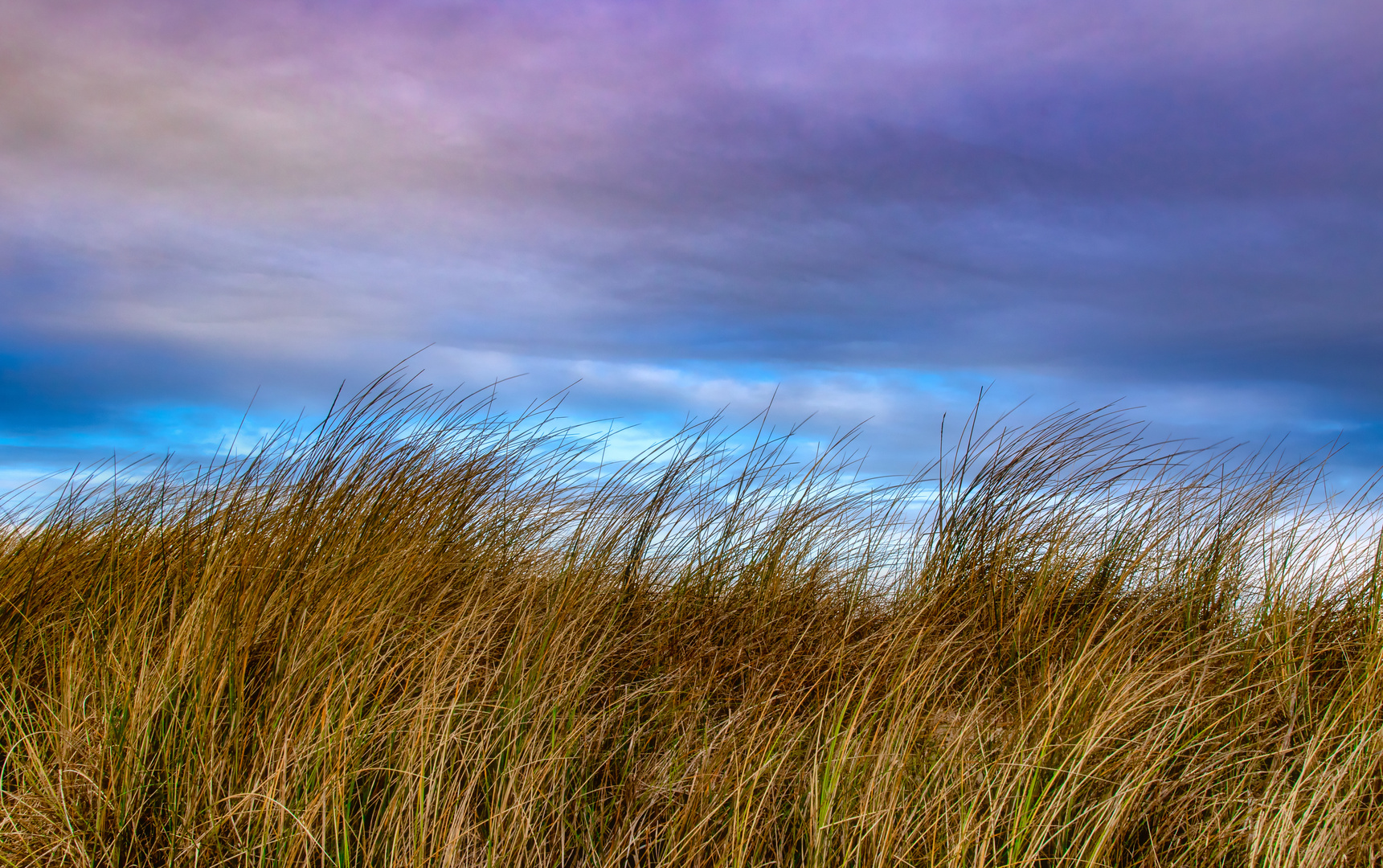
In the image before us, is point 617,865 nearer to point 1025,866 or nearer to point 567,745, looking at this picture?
point 567,745

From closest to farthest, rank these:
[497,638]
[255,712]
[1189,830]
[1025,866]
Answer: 1. [1025,866]
2. [1189,830]
3. [255,712]
4. [497,638]

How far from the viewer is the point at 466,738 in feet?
8.50

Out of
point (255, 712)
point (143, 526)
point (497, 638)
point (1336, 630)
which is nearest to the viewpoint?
point (255, 712)

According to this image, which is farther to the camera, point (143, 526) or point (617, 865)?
point (143, 526)

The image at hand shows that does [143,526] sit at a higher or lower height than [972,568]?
lower

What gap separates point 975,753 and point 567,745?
1249 millimetres

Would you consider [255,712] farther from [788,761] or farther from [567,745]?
[788,761]

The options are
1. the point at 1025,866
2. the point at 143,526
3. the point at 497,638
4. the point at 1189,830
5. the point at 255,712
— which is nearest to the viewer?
the point at 1025,866

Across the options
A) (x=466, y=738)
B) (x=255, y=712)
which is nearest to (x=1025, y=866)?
(x=466, y=738)

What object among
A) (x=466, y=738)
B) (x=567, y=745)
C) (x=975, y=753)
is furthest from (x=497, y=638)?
(x=975, y=753)

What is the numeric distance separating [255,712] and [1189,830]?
8.65ft

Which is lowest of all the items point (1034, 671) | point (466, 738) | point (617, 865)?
point (617, 865)

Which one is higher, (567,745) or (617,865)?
(567,745)

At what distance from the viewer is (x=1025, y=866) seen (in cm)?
200
